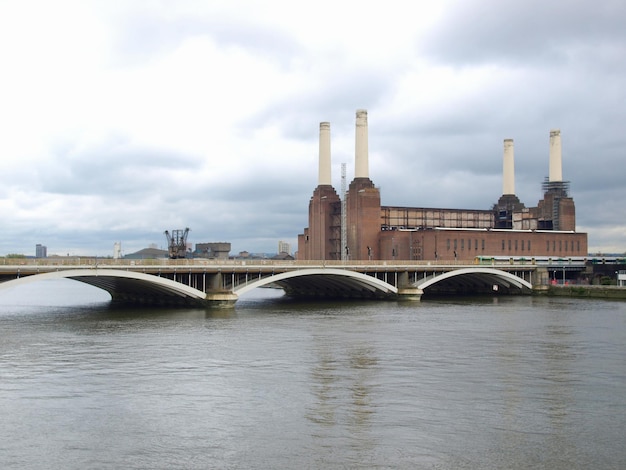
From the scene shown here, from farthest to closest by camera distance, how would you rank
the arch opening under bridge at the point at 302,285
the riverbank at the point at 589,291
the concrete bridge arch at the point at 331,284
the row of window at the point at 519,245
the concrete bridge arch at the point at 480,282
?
the row of window at the point at 519,245, the concrete bridge arch at the point at 480,282, the riverbank at the point at 589,291, the concrete bridge arch at the point at 331,284, the arch opening under bridge at the point at 302,285

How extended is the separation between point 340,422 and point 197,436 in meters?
5.15

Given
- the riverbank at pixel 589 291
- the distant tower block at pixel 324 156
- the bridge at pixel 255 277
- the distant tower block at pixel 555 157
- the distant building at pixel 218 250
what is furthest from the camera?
the distant tower block at pixel 555 157

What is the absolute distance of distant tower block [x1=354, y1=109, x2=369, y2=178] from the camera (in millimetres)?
119562

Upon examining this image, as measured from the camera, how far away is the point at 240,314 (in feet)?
231

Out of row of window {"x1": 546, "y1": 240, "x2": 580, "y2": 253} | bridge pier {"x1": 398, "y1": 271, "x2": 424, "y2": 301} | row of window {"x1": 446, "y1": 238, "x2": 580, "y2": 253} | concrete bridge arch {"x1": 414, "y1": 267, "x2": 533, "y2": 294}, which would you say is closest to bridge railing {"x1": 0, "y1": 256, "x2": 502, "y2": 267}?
bridge pier {"x1": 398, "y1": 271, "x2": 424, "y2": 301}

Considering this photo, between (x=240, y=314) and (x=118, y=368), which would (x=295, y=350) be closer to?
(x=118, y=368)

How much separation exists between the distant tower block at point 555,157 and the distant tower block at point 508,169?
22.9ft

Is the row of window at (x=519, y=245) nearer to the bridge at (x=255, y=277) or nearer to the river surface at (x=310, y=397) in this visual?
the bridge at (x=255, y=277)

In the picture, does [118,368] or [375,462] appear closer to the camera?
[375,462]

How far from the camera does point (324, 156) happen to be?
4995 inches

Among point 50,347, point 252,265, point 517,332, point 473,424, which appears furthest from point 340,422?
point 252,265

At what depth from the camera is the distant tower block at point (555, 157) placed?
138512 millimetres

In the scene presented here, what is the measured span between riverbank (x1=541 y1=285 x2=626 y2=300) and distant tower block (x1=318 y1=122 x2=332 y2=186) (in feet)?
136

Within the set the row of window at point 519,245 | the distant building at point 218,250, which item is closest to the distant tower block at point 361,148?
the row of window at point 519,245
